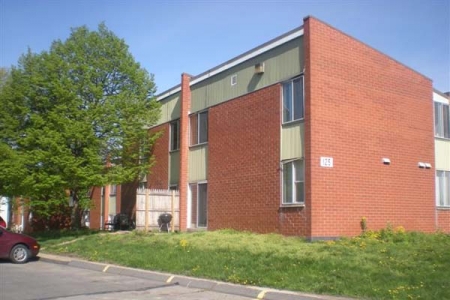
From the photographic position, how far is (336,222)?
1688 centimetres

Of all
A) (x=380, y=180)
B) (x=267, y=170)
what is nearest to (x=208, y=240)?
(x=267, y=170)

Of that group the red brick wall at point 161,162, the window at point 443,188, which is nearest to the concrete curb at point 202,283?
the red brick wall at point 161,162

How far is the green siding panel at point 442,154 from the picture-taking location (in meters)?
21.2

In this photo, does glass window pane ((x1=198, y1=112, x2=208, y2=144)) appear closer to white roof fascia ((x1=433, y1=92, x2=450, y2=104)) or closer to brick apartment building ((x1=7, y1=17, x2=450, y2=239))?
brick apartment building ((x1=7, y1=17, x2=450, y2=239))

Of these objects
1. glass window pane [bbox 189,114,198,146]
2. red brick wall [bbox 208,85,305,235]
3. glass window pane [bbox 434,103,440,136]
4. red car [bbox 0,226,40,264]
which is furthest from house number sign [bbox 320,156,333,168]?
red car [bbox 0,226,40,264]

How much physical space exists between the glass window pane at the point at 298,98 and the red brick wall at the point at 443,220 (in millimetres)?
7522

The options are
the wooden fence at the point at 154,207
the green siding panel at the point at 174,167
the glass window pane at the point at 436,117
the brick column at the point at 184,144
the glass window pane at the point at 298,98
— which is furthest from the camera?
the green siding panel at the point at 174,167

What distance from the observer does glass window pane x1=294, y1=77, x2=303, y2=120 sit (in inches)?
696

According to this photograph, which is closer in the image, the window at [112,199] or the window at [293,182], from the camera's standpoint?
the window at [293,182]

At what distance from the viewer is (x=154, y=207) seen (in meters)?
23.1

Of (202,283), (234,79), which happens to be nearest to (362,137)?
(234,79)

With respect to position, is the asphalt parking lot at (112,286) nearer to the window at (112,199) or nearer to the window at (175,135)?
the window at (175,135)

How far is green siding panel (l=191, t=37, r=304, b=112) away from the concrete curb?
8.72m

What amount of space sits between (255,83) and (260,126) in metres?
1.78
